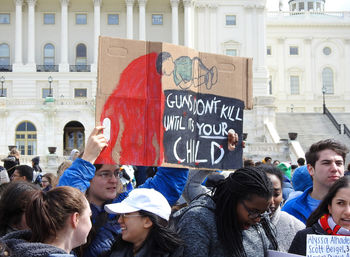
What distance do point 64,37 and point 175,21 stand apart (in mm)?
A: 9955

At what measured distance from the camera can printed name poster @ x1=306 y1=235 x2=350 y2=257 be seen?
4.24 metres

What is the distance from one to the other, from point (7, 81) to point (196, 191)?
173ft

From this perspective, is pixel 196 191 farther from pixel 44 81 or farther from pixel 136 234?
pixel 44 81

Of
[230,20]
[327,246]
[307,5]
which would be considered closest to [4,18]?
[230,20]

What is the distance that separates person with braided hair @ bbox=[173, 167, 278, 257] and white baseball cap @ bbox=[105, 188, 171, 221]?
17 centimetres

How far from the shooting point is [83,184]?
213 inches

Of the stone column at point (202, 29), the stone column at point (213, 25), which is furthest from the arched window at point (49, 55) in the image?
the stone column at point (213, 25)

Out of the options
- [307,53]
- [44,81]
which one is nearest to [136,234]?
[44,81]

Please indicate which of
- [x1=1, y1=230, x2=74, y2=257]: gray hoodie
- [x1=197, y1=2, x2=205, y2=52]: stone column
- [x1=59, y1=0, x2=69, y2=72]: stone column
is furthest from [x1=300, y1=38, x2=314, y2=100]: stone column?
[x1=1, y1=230, x2=74, y2=257]: gray hoodie

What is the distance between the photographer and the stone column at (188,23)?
5675cm

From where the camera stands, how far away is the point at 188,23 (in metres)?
57.1

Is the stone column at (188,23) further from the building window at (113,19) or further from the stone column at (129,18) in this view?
the building window at (113,19)

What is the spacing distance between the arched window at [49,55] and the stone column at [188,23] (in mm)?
12173

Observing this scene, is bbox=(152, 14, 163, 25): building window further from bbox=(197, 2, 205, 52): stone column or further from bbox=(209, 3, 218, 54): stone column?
bbox=(209, 3, 218, 54): stone column
